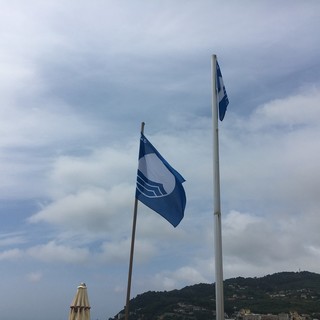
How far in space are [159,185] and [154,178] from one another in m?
0.19

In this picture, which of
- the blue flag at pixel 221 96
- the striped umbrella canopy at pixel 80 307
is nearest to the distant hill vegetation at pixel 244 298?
the blue flag at pixel 221 96

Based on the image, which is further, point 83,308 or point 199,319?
point 199,319

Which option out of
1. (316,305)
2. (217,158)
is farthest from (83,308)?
(316,305)

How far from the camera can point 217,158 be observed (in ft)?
31.9

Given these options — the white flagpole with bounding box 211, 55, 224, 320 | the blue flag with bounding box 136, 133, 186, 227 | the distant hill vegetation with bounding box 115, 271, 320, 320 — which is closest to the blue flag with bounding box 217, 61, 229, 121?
the white flagpole with bounding box 211, 55, 224, 320

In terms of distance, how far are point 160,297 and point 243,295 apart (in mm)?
25248

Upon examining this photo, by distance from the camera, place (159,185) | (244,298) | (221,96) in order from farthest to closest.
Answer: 1. (244,298)
2. (221,96)
3. (159,185)

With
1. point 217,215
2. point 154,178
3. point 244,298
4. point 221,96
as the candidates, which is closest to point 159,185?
point 154,178

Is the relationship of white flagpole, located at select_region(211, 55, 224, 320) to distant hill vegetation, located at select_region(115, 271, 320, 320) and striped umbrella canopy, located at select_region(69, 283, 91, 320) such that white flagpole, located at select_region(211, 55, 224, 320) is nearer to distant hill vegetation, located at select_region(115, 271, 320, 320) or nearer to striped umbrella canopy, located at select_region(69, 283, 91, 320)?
striped umbrella canopy, located at select_region(69, 283, 91, 320)

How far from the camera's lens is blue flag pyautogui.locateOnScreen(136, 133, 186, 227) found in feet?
32.0

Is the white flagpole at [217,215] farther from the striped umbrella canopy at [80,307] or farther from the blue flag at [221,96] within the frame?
the striped umbrella canopy at [80,307]

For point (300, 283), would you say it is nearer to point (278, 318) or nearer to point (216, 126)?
point (278, 318)

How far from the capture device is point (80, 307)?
30.0 feet

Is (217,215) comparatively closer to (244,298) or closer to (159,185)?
(159,185)
